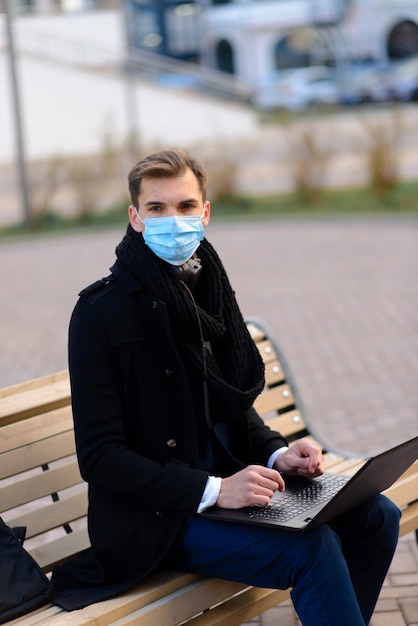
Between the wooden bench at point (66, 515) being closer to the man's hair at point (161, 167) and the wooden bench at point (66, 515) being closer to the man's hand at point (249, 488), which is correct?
the man's hand at point (249, 488)

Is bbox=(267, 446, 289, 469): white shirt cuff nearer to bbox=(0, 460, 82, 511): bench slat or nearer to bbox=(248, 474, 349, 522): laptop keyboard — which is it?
bbox=(248, 474, 349, 522): laptop keyboard

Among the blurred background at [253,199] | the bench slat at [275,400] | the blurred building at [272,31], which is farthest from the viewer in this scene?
the blurred building at [272,31]

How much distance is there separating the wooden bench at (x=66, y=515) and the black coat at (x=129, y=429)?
9cm

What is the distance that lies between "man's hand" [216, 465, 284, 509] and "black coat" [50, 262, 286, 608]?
0.07 m

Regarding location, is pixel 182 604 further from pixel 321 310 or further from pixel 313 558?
pixel 321 310

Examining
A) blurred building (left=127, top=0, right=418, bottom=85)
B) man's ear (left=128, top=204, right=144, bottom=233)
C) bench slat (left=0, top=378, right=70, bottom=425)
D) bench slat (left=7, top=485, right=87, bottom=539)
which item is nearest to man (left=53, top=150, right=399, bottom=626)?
man's ear (left=128, top=204, right=144, bottom=233)

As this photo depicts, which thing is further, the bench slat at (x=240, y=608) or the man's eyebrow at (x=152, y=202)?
the man's eyebrow at (x=152, y=202)

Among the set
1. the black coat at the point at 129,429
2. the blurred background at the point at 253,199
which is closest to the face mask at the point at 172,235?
the black coat at the point at 129,429

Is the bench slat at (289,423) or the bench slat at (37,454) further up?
the bench slat at (37,454)

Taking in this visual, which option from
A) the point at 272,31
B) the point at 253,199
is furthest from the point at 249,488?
the point at 272,31

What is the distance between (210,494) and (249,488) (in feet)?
0.37

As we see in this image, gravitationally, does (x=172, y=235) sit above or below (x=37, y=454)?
above

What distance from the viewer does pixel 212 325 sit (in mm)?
3057

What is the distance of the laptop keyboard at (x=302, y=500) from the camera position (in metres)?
2.89
